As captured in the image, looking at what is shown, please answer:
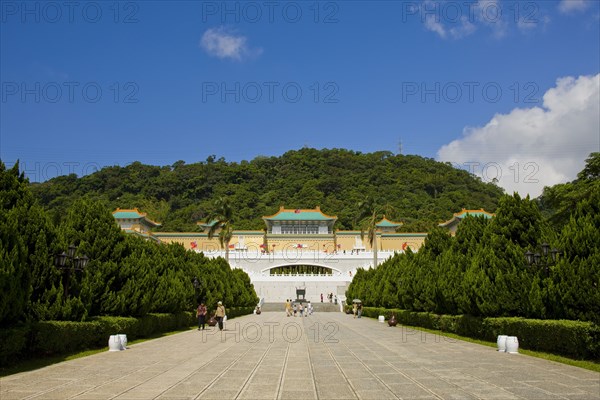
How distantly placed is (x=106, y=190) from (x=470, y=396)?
9786 centimetres

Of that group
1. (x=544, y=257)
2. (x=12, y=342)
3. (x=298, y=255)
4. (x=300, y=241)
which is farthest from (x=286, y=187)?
(x=12, y=342)

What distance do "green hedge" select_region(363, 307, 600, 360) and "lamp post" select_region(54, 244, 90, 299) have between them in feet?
37.5

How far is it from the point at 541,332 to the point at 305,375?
21.1 ft

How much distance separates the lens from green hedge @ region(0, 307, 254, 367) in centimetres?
1057

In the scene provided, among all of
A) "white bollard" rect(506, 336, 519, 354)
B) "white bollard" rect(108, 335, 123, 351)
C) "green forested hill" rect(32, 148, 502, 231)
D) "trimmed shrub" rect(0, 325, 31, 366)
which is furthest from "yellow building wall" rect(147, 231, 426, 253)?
"trimmed shrub" rect(0, 325, 31, 366)

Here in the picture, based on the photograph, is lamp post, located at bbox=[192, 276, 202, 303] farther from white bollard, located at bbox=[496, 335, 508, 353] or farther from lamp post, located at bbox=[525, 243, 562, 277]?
lamp post, located at bbox=[525, 243, 562, 277]

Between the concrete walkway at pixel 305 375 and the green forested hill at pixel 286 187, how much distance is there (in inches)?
2588

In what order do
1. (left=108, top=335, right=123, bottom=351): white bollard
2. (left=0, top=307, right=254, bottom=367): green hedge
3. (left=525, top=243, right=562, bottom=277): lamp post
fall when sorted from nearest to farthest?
(left=0, top=307, right=254, bottom=367): green hedge → (left=525, top=243, right=562, bottom=277): lamp post → (left=108, top=335, right=123, bottom=351): white bollard

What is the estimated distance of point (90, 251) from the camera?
16141 millimetres

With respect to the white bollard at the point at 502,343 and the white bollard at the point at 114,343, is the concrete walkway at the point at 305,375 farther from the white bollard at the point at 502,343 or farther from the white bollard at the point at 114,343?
the white bollard at the point at 114,343

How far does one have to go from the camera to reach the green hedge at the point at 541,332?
11.6m

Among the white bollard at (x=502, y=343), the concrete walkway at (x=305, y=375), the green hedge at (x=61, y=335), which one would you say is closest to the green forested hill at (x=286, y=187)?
the green hedge at (x=61, y=335)

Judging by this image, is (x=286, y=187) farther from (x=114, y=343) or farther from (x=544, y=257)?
(x=544, y=257)

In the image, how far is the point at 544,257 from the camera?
14.0 metres
